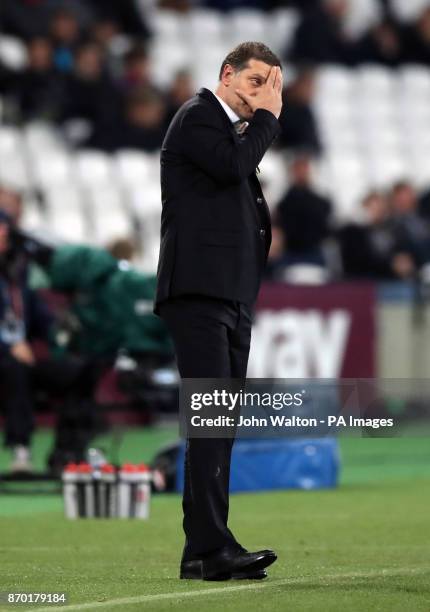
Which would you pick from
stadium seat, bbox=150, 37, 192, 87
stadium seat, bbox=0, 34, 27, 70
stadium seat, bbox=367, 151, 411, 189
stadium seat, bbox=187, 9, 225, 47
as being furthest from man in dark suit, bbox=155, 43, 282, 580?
stadium seat, bbox=187, 9, 225, 47

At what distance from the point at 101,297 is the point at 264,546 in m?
4.85

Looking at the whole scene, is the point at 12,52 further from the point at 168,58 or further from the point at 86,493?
the point at 86,493

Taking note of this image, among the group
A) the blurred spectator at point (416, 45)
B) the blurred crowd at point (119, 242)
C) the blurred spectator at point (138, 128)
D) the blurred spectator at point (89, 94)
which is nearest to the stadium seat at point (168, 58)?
the blurred crowd at point (119, 242)

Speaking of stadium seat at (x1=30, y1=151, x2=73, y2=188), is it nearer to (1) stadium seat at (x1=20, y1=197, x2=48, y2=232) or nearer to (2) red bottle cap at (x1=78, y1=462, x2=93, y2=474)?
(1) stadium seat at (x1=20, y1=197, x2=48, y2=232)

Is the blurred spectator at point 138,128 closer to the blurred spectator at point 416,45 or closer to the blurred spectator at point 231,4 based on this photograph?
the blurred spectator at point 231,4

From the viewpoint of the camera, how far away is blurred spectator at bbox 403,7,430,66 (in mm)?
23953

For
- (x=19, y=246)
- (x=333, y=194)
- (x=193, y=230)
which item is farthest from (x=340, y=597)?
(x=333, y=194)

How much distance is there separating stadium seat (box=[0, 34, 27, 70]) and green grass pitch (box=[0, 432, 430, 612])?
723cm

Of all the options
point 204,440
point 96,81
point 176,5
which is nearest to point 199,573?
point 204,440

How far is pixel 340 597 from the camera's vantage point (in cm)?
575

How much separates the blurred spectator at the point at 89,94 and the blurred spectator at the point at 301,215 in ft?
6.77

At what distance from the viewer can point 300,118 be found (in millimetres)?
20375

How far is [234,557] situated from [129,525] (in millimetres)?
3084

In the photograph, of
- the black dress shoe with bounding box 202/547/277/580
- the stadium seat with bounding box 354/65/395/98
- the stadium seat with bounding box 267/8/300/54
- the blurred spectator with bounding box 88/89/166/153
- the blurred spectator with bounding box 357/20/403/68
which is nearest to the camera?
the black dress shoe with bounding box 202/547/277/580
